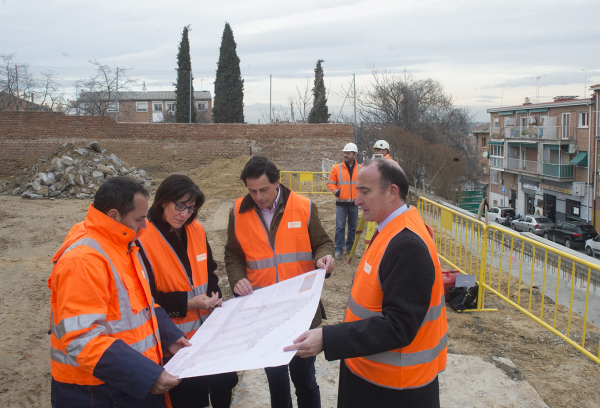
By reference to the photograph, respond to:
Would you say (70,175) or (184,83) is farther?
(184,83)

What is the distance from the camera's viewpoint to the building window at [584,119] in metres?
36.5

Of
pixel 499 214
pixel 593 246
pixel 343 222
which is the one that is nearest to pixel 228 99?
pixel 343 222

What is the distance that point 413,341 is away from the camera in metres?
1.96

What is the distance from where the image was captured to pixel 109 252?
6.41 ft

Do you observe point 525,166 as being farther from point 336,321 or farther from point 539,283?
point 336,321

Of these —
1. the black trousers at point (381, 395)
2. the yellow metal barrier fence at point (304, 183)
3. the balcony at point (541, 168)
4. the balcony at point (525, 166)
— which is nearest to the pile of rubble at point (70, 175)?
the yellow metal barrier fence at point (304, 183)

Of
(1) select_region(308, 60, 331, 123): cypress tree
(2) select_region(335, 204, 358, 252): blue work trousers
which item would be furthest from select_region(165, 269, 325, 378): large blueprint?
(1) select_region(308, 60, 331, 123): cypress tree

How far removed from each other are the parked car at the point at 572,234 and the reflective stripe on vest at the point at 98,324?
32.5 meters

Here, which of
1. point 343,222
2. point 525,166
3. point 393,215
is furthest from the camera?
point 525,166

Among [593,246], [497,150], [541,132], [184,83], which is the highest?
[184,83]

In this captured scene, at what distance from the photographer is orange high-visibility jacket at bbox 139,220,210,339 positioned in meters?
2.61

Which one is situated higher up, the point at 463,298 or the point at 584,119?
the point at 584,119

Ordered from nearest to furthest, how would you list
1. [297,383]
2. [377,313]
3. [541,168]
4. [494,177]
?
[377,313]
[297,383]
[541,168]
[494,177]

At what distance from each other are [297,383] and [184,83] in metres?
26.5
